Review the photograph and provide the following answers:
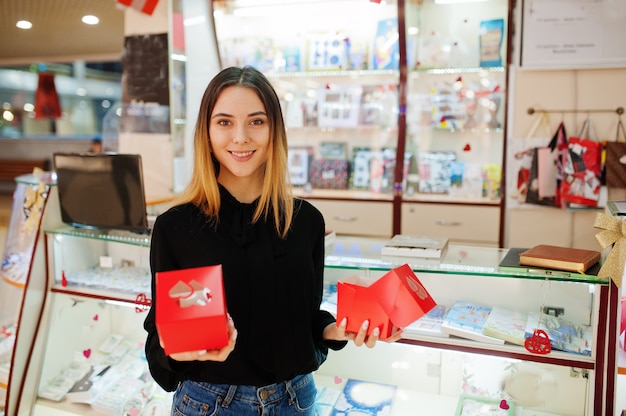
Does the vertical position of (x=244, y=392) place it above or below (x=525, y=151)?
below

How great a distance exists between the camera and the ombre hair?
152 cm

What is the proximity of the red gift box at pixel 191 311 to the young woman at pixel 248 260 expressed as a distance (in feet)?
0.63

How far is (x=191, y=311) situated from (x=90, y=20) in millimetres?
6740

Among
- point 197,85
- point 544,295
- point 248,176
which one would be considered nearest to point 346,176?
point 197,85

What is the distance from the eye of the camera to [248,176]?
162cm

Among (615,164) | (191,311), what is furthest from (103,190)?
(615,164)

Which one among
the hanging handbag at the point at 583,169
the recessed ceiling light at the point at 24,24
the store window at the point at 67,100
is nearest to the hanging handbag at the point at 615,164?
the hanging handbag at the point at 583,169

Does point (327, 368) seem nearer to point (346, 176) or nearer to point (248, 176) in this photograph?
point (248, 176)

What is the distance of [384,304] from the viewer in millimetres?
1460

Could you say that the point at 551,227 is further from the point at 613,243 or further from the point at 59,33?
the point at 59,33

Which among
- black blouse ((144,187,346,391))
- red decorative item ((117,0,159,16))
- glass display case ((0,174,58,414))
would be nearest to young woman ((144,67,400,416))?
black blouse ((144,187,346,391))

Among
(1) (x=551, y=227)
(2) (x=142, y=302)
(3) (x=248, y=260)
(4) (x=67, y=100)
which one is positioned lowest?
(2) (x=142, y=302)

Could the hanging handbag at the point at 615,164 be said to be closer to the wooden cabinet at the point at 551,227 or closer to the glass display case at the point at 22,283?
the wooden cabinet at the point at 551,227

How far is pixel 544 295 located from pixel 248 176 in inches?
47.5
